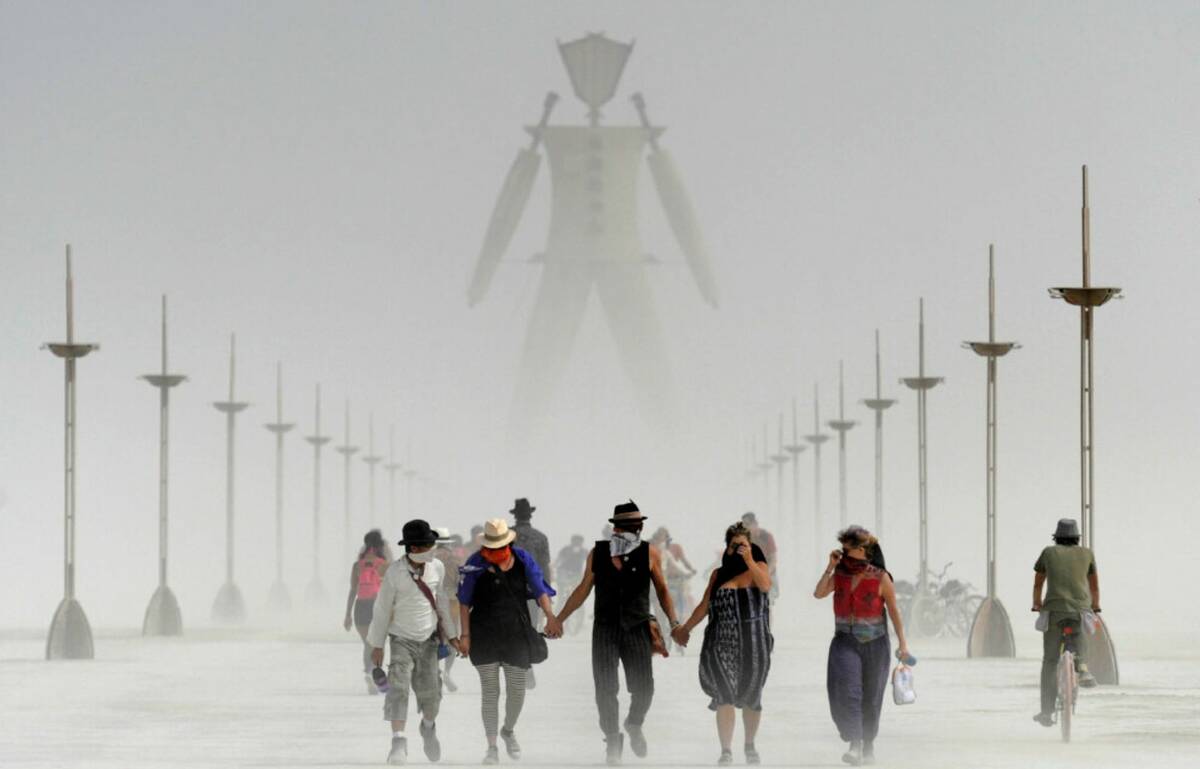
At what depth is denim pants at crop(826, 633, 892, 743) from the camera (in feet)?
56.6

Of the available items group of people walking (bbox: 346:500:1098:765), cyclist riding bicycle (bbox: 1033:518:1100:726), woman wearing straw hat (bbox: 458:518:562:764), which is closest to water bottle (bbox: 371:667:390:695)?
group of people walking (bbox: 346:500:1098:765)

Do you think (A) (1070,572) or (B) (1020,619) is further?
(B) (1020,619)

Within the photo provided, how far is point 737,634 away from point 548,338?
93354 millimetres

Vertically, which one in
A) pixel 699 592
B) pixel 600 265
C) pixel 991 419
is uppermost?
pixel 600 265

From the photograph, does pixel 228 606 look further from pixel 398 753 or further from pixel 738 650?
pixel 738 650

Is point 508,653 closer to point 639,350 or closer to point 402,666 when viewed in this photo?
point 402,666

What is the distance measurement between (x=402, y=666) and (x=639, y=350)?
9058cm

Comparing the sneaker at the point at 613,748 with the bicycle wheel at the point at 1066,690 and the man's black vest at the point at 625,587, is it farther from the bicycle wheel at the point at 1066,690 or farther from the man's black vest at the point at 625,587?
the bicycle wheel at the point at 1066,690

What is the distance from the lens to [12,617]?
5162cm

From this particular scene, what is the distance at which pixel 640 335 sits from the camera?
Answer: 108625mm

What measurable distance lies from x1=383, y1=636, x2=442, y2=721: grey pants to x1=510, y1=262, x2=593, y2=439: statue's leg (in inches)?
3609

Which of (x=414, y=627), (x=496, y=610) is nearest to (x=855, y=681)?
(x=496, y=610)

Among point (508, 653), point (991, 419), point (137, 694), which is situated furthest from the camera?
point (991, 419)

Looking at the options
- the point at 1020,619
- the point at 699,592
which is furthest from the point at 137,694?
the point at 699,592
